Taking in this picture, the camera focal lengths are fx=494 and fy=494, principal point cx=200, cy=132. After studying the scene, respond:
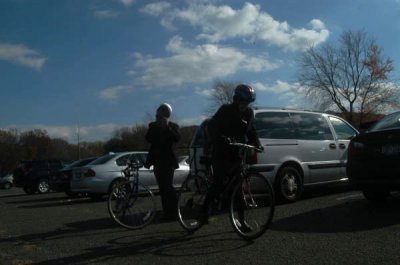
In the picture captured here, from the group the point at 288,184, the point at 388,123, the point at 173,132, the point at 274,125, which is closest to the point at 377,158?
the point at 388,123

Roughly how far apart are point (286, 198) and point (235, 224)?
3349mm

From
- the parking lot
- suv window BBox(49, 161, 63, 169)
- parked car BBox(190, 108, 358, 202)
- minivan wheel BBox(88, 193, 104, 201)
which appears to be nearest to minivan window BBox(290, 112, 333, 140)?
parked car BBox(190, 108, 358, 202)

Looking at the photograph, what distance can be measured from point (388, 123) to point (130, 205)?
4.13m

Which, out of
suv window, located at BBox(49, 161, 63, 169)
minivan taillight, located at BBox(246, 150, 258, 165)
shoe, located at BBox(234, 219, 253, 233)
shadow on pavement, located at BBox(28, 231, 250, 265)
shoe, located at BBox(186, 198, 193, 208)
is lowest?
shadow on pavement, located at BBox(28, 231, 250, 265)

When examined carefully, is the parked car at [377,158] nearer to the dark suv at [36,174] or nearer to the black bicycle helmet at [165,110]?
the black bicycle helmet at [165,110]

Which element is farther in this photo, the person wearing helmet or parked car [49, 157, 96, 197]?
parked car [49, 157, 96, 197]

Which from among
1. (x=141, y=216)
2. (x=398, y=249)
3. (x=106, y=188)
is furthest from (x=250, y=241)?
(x=106, y=188)

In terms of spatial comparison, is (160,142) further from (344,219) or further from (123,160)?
(123,160)

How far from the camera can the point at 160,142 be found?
765 cm

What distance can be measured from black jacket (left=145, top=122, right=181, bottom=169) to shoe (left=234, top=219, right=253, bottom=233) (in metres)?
2.26

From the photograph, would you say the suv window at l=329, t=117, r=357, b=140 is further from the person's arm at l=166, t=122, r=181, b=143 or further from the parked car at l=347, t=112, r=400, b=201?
the person's arm at l=166, t=122, r=181, b=143

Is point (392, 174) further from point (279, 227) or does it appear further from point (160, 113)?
point (160, 113)

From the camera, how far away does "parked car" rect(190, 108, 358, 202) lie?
344 inches

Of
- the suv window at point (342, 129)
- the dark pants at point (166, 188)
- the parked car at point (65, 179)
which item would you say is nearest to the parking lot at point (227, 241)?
the dark pants at point (166, 188)
